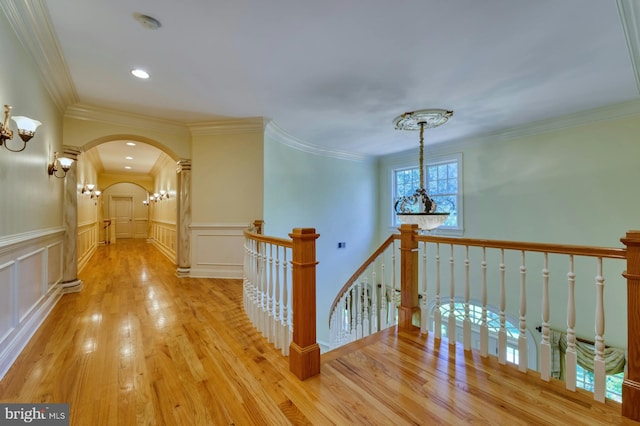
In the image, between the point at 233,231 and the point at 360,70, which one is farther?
the point at 233,231

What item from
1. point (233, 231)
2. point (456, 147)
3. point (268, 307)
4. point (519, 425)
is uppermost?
point (456, 147)

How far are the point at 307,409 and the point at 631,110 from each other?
5230mm

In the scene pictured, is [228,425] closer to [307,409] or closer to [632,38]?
[307,409]

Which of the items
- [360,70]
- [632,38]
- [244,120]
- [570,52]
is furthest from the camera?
[244,120]

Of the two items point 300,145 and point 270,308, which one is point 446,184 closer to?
point 300,145

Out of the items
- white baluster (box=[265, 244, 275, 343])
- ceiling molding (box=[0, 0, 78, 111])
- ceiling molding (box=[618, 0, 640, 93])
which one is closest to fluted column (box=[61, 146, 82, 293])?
ceiling molding (box=[0, 0, 78, 111])

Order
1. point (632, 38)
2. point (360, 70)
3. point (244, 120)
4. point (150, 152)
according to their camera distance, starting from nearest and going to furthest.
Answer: point (632, 38)
point (360, 70)
point (244, 120)
point (150, 152)

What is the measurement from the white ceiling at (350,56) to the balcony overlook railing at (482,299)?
1661mm

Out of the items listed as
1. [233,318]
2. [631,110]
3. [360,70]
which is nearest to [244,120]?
[360,70]

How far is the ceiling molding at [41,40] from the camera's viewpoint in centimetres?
194

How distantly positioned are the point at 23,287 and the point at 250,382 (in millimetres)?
2203

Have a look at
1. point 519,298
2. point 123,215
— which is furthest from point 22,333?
point 123,215

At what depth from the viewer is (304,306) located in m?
1.79

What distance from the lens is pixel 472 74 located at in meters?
2.81
